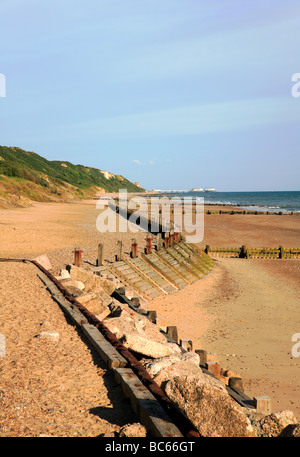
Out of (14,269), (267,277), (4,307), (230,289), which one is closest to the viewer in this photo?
(4,307)

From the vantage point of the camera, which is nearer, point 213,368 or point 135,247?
point 213,368

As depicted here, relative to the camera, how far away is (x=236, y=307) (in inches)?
602

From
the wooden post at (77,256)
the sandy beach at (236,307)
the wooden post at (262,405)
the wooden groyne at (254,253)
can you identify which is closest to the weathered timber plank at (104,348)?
the wooden post at (262,405)

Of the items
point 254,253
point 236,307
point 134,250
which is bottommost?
point 236,307

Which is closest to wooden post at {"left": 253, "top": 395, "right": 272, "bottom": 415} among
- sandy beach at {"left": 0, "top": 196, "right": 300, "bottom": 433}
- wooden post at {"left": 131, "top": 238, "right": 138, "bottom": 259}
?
sandy beach at {"left": 0, "top": 196, "right": 300, "bottom": 433}

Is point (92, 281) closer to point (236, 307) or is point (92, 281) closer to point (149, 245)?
point (236, 307)

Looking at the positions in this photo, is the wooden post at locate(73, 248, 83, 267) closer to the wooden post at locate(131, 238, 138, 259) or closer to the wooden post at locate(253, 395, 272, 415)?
the wooden post at locate(131, 238, 138, 259)

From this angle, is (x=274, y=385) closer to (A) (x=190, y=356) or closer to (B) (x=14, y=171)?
(A) (x=190, y=356)

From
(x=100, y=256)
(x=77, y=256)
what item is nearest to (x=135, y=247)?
(x=100, y=256)

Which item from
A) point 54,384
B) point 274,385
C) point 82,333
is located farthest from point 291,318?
point 54,384

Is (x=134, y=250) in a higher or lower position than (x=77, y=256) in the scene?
lower

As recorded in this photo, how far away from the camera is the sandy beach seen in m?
9.75
